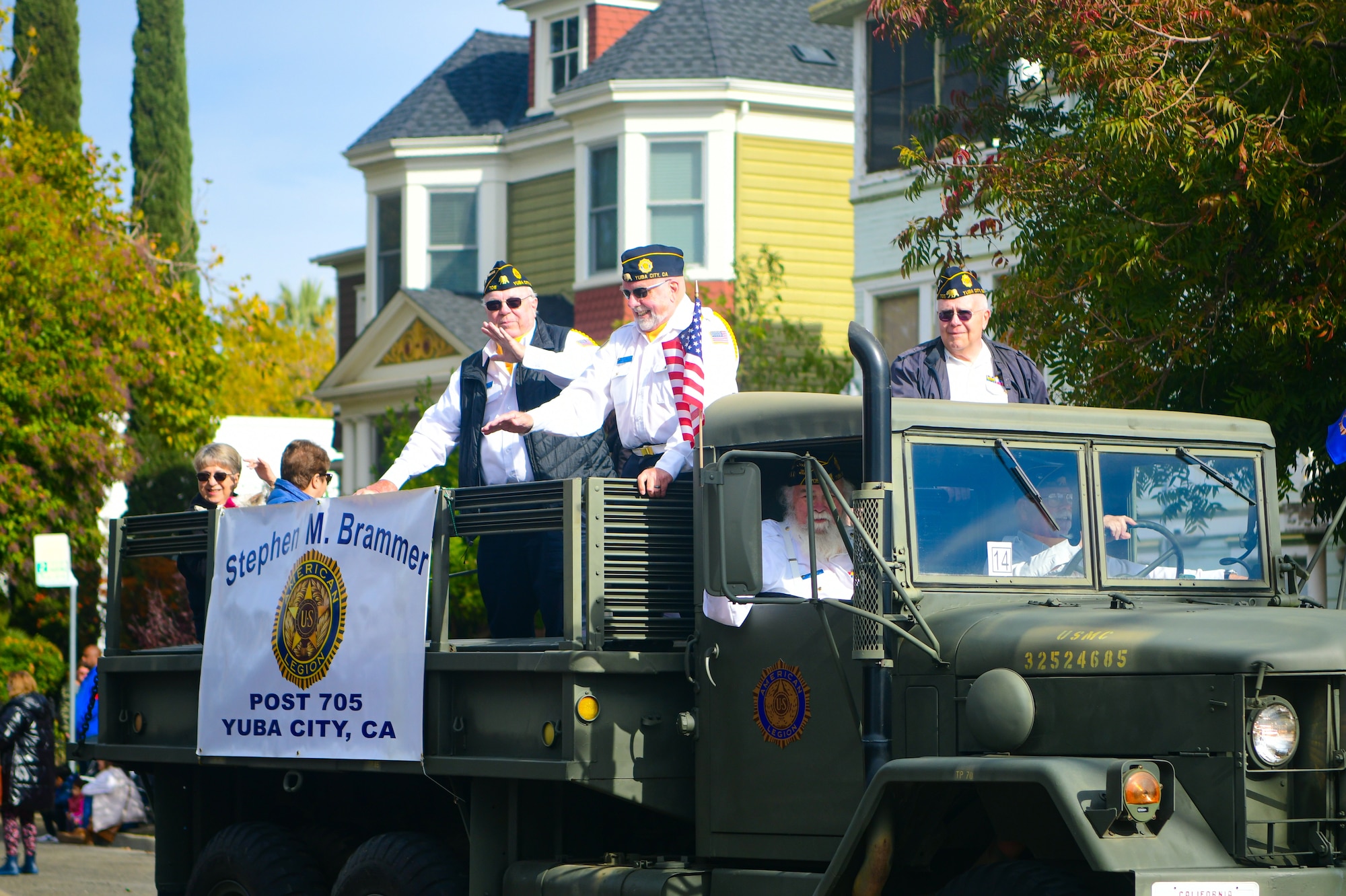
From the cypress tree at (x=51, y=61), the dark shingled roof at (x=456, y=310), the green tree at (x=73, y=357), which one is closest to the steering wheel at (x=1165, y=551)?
the green tree at (x=73, y=357)

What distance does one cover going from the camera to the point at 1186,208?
10781 millimetres

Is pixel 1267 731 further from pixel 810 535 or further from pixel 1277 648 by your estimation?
pixel 810 535

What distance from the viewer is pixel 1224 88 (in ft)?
35.1

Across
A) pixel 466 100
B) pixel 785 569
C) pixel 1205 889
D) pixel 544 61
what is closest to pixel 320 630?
pixel 785 569

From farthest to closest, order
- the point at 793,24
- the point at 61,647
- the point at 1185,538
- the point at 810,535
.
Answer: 1. the point at 793,24
2. the point at 61,647
3. the point at 1185,538
4. the point at 810,535

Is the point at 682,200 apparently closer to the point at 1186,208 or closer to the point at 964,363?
Result: the point at 1186,208

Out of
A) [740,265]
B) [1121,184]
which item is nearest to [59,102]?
[740,265]

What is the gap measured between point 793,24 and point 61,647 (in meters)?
14.4

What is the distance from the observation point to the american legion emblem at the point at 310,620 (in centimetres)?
788

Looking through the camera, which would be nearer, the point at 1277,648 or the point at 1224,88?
the point at 1277,648

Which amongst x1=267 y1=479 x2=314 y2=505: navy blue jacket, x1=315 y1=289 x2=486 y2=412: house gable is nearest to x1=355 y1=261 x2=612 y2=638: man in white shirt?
x1=267 y1=479 x2=314 y2=505: navy blue jacket

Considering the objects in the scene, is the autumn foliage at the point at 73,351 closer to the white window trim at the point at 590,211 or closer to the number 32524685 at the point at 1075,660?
the white window trim at the point at 590,211

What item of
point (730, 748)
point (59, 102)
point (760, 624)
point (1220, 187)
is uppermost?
point (59, 102)

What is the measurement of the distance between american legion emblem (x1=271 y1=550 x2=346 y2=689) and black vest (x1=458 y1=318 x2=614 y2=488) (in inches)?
28.6
